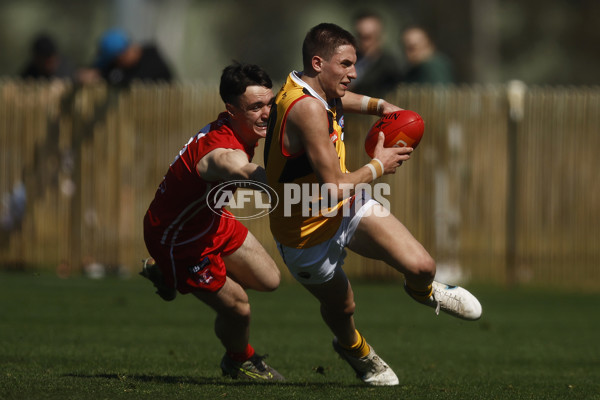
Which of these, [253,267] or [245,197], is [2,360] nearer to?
[253,267]

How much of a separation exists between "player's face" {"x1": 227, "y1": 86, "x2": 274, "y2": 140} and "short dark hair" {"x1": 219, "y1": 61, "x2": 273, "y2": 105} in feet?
0.14

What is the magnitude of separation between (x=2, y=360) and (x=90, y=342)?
1.35 m

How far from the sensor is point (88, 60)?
44656 mm

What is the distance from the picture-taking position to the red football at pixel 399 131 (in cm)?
700

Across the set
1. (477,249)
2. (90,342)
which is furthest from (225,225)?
(477,249)

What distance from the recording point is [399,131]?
7.01m

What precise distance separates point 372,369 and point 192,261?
4.82ft

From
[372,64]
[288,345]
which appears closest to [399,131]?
[288,345]

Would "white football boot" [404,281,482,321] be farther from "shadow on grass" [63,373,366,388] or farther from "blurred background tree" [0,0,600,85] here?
"blurred background tree" [0,0,600,85]

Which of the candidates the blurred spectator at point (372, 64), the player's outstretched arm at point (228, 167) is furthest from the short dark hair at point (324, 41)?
the blurred spectator at point (372, 64)

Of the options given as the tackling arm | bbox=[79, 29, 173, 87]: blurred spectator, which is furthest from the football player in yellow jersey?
bbox=[79, 29, 173, 87]: blurred spectator

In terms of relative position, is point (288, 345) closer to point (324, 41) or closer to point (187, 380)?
point (187, 380)

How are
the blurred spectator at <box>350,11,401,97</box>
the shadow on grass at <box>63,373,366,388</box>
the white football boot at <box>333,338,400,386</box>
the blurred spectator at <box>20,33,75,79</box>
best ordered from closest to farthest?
the shadow on grass at <box>63,373,366,388</box> < the white football boot at <box>333,338,400,386</box> < the blurred spectator at <box>350,11,401,97</box> < the blurred spectator at <box>20,33,75,79</box>

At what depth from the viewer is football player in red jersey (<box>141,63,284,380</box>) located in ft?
24.3
